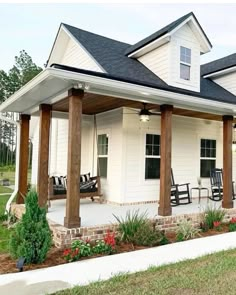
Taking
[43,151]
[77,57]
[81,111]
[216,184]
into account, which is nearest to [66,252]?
[81,111]

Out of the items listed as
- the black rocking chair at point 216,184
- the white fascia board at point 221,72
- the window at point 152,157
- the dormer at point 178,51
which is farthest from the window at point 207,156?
the white fascia board at point 221,72

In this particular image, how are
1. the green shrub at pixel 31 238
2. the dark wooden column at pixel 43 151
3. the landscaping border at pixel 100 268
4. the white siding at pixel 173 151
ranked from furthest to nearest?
the white siding at pixel 173 151
the dark wooden column at pixel 43 151
the green shrub at pixel 31 238
the landscaping border at pixel 100 268

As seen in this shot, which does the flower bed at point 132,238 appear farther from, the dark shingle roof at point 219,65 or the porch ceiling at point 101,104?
the dark shingle roof at point 219,65

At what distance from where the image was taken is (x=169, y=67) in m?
8.45

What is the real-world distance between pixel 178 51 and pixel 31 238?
675 cm

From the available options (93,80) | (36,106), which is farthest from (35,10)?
Answer: (93,80)

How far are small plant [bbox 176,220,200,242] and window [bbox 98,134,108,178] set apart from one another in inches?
128

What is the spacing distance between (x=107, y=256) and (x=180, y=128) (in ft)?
18.8

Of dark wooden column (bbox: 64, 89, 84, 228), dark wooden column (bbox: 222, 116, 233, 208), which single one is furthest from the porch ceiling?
dark wooden column (bbox: 64, 89, 84, 228)

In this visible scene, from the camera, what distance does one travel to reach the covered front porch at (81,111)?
5223 mm

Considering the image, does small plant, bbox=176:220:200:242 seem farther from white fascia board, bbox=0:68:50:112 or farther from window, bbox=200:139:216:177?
window, bbox=200:139:216:177

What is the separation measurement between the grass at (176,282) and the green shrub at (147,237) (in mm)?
1051

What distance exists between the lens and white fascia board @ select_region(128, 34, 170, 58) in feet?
27.5

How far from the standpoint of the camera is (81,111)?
5367 mm
